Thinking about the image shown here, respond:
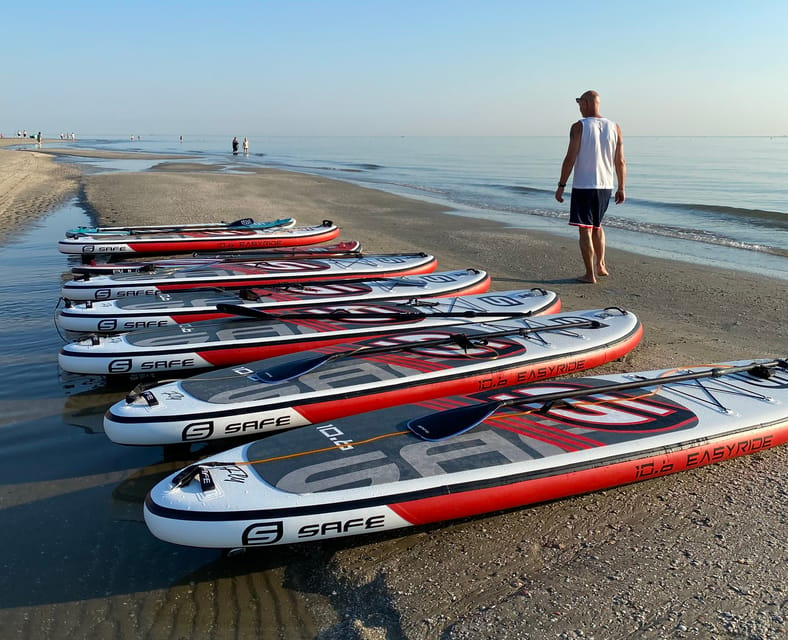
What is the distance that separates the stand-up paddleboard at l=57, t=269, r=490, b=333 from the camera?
5918 millimetres

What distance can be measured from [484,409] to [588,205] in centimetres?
496

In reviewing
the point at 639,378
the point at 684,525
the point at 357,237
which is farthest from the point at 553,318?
the point at 357,237

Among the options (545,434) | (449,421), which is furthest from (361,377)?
(545,434)

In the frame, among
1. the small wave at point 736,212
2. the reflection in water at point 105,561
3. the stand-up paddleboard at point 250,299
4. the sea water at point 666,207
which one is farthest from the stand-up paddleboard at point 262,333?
the small wave at point 736,212

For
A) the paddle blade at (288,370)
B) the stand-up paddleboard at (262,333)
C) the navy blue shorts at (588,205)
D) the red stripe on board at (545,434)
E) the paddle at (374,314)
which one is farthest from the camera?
the navy blue shorts at (588,205)

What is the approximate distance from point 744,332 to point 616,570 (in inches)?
182

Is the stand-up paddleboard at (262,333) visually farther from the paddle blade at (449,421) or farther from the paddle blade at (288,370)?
the paddle blade at (449,421)

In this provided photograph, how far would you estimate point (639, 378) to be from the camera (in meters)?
4.42

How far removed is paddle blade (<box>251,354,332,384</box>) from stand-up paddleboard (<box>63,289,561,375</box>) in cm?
79

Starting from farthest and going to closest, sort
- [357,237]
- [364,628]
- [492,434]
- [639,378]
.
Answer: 1. [357,237]
2. [639,378]
3. [492,434]
4. [364,628]

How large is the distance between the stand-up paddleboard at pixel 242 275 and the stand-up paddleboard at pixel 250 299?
51 cm

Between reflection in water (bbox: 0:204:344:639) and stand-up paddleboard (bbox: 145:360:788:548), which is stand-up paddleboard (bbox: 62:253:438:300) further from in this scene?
stand-up paddleboard (bbox: 145:360:788:548)

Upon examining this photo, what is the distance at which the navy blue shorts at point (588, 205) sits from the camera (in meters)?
7.75

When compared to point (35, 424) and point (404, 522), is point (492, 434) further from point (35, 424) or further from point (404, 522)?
point (35, 424)
